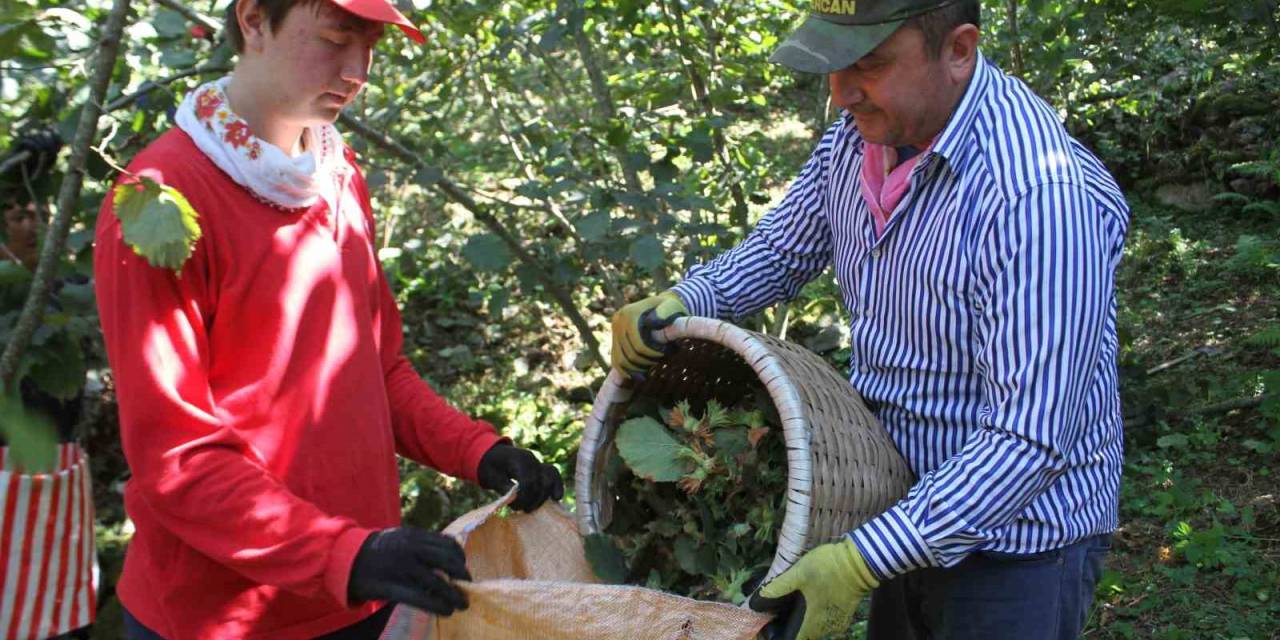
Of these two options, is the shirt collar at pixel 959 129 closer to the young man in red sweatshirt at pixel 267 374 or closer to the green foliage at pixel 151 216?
the young man in red sweatshirt at pixel 267 374

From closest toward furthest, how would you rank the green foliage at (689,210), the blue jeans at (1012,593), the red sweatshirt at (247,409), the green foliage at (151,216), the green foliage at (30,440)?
the green foliage at (30,440) < the green foliage at (151,216) < the red sweatshirt at (247,409) < the blue jeans at (1012,593) < the green foliage at (689,210)

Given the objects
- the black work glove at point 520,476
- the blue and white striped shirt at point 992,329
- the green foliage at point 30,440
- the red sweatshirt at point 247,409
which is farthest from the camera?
the black work glove at point 520,476

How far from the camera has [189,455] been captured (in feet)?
5.25

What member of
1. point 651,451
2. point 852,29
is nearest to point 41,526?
point 651,451

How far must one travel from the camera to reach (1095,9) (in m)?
3.85

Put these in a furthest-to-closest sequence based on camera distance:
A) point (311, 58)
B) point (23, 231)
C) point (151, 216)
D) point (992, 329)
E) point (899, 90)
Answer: point (23, 231), point (311, 58), point (899, 90), point (992, 329), point (151, 216)

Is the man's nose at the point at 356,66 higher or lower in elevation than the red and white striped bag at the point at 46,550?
higher

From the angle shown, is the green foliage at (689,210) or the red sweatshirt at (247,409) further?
the green foliage at (689,210)

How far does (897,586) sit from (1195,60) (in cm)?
498

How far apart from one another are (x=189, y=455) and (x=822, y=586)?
0.91 meters

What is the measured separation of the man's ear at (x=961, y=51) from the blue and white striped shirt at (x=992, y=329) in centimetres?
3

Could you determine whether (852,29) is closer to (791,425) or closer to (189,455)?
(791,425)

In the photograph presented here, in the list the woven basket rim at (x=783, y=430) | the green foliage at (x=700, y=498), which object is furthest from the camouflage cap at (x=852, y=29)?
the green foliage at (x=700, y=498)

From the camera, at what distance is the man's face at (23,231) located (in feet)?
9.02
